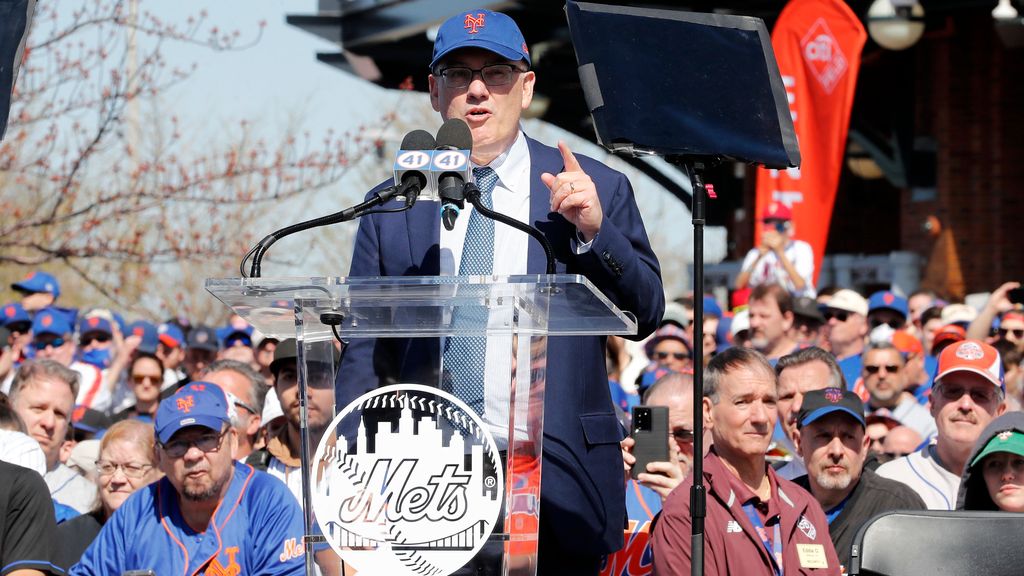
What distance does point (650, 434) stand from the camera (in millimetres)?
5953

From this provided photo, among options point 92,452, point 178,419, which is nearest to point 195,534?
point 178,419

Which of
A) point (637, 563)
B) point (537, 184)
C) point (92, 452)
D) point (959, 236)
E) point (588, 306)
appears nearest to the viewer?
point (588, 306)

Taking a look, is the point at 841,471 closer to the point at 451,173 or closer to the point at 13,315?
the point at 451,173

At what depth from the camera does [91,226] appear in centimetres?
1150

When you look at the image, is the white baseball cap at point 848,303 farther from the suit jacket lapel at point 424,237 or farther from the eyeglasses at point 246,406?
the suit jacket lapel at point 424,237

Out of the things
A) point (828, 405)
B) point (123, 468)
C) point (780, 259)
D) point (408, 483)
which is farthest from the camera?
point (780, 259)

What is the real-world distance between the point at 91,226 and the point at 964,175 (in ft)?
30.5

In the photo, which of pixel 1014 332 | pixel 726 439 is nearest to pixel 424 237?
pixel 726 439

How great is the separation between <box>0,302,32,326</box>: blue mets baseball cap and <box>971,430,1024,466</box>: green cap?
794cm

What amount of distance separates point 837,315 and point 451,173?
7020 mm

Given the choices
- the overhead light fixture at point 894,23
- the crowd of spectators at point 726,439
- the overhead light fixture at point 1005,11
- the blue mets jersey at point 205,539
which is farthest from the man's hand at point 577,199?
the overhead light fixture at point 894,23

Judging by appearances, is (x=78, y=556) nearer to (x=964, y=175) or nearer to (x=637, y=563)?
(x=637, y=563)

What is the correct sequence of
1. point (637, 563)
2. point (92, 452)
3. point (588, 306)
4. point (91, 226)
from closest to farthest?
point (588, 306) → point (637, 563) → point (92, 452) → point (91, 226)

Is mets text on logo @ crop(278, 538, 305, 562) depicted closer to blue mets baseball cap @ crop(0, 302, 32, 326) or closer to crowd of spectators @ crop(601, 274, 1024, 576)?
crowd of spectators @ crop(601, 274, 1024, 576)
